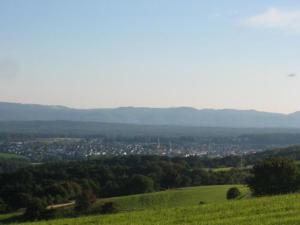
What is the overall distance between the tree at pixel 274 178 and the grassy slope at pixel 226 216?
22146 mm

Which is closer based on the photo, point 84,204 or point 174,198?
point 84,204

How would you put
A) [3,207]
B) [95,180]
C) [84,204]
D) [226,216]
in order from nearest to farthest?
1. [226,216]
2. [84,204]
3. [3,207]
4. [95,180]

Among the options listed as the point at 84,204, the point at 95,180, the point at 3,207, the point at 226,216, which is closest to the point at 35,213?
the point at 84,204

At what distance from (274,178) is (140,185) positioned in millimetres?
43674

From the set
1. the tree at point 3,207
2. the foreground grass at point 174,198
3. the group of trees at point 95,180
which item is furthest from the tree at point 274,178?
the tree at point 3,207

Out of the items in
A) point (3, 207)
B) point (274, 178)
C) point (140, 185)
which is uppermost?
point (274, 178)

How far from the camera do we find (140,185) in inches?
3423

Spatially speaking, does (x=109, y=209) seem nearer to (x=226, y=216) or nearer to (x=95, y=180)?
(x=226, y=216)

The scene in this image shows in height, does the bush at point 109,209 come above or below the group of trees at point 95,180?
above

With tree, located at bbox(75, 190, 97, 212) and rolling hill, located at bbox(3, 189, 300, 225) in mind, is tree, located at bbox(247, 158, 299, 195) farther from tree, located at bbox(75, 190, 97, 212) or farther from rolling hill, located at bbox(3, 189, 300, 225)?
rolling hill, located at bbox(3, 189, 300, 225)

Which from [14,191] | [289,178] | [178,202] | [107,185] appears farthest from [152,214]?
[107,185]

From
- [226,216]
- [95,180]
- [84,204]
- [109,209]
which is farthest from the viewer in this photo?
[95,180]

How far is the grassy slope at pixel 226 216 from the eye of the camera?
1667cm

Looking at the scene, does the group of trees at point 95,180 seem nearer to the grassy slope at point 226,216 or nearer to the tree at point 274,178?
the tree at point 274,178
